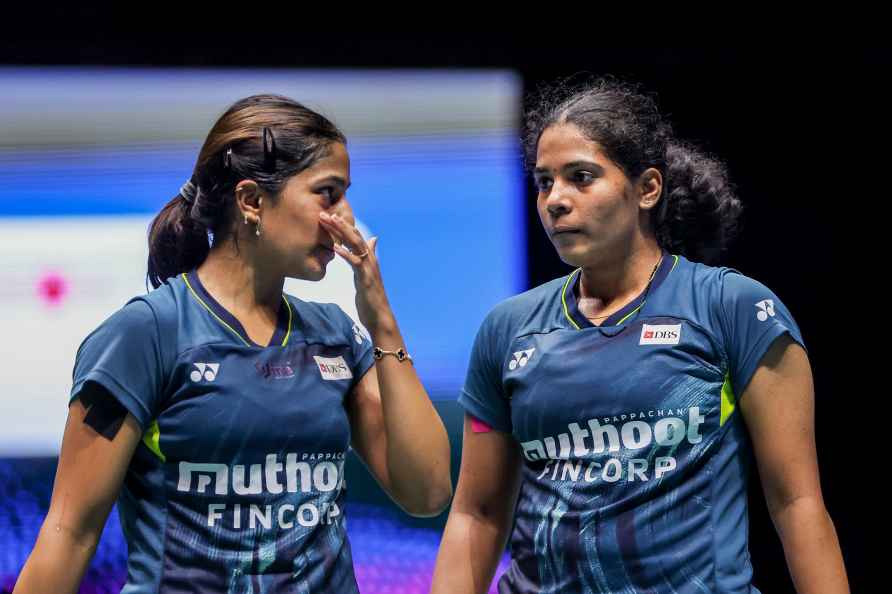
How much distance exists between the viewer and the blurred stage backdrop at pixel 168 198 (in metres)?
3.60

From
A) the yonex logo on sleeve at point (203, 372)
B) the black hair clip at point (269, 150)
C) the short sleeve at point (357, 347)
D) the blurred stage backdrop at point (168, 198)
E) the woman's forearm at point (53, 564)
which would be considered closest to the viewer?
the woman's forearm at point (53, 564)

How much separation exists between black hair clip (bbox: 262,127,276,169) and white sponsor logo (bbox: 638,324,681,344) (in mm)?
727

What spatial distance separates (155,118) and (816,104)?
208 centimetres

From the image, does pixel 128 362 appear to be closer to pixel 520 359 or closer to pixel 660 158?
pixel 520 359

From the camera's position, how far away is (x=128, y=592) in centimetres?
209

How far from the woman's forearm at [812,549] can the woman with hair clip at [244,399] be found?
2.08 feet

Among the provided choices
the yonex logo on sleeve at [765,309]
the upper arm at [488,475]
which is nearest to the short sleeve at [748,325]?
the yonex logo on sleeve at [765,309]

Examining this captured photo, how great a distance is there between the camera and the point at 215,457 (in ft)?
6.91

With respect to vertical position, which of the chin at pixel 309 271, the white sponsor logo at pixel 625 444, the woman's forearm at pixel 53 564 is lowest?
the woman's forearm at pixel 53 564

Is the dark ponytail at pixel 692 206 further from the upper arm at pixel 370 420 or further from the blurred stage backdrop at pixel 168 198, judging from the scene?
the blurred stage backdrop at pixel 168 198

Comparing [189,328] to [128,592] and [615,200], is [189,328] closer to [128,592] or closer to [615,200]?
[128,592]

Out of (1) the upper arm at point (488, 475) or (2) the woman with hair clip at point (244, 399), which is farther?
(1) the upper arm at point (488, 475)

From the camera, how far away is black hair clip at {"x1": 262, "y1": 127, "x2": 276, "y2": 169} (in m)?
2.26

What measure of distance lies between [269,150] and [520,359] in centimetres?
60
